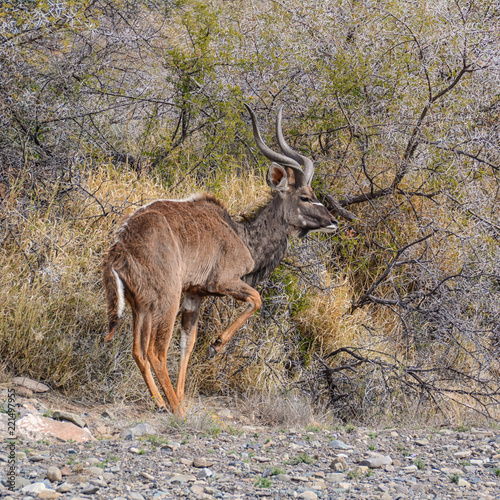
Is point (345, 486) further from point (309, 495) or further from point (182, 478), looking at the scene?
point (182, 478)

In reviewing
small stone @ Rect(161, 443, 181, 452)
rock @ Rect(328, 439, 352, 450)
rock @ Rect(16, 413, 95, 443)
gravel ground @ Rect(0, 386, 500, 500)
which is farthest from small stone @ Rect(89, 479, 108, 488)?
rock @ Rect(328, 439, 352, 450)

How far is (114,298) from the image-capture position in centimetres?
508

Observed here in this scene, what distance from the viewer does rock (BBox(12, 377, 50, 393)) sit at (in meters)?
5.69

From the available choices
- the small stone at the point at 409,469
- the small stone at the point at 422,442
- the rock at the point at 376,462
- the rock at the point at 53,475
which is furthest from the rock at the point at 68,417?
the small stone at the point at 422,442

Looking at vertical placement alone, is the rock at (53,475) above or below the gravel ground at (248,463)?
below

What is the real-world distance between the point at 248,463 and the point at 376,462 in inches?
31.6

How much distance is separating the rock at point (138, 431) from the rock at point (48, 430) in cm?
28

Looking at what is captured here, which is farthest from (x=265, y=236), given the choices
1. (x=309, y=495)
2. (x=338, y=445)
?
(x=309, y=495)

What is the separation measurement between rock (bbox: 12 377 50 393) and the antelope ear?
8.46 ft

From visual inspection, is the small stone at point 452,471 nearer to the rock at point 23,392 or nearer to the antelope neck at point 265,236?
the antelope neck at point 265,236

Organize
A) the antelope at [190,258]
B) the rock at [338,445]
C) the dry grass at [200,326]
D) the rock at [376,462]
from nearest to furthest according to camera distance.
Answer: the rock at [376,462]
the rock at [338,445]
the antelope at [190,258]
the dry grass at [200,326]

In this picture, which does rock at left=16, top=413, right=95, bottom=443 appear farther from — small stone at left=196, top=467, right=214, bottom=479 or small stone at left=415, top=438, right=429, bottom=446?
small stone at left=415, top=438, right=429, bottom=446

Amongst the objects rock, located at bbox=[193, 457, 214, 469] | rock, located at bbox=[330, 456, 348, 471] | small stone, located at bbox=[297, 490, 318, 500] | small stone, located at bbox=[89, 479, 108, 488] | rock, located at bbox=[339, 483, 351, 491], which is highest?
rock, located at bbox=[330, 456, 348, 471]

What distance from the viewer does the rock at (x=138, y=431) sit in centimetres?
467
